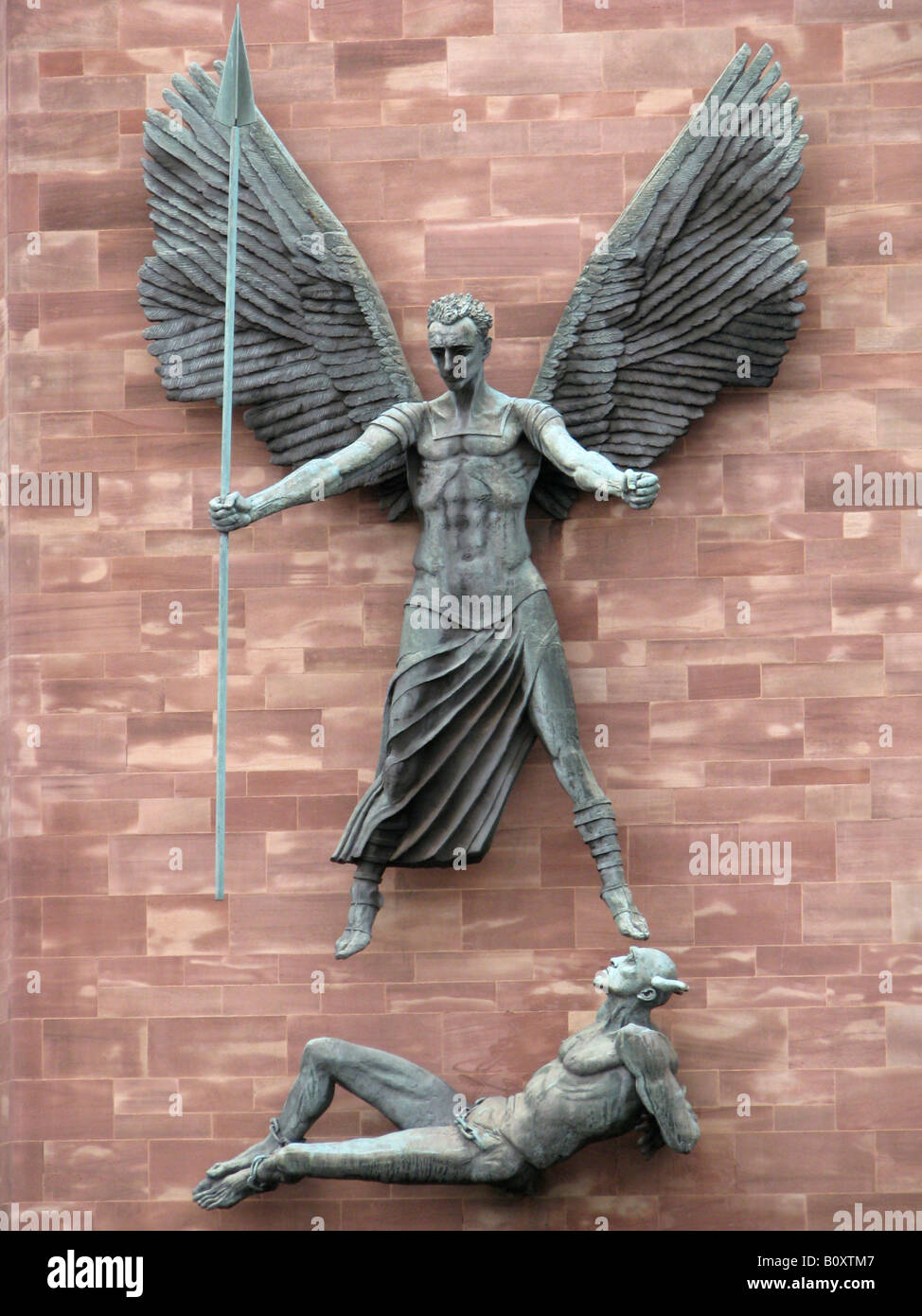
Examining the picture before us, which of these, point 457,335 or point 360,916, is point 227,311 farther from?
point 360,916

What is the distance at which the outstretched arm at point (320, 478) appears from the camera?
571 inches

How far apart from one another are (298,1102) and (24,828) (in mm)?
2506

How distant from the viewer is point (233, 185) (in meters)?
15.0

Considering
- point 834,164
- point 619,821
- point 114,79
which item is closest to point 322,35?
point 114,79

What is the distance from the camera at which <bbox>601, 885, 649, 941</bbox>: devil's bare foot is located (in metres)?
14.8

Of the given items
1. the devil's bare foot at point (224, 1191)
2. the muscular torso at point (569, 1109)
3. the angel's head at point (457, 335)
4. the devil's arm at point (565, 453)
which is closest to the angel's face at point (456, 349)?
the angel's head at point (457, 335)

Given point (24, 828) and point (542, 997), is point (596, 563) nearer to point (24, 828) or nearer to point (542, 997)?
point (542, 997)

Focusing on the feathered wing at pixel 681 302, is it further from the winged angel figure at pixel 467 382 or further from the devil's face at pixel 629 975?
the devil's face at pixel 629 975

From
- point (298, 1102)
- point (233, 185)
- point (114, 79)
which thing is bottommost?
point (298, 1102)

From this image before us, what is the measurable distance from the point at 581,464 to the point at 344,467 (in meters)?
1.44

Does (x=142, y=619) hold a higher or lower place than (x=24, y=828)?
higher

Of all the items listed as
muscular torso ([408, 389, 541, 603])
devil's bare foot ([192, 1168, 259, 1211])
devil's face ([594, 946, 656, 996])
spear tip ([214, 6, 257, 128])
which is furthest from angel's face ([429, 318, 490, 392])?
devil's bare foot ([192, 1168, 259, 1211])

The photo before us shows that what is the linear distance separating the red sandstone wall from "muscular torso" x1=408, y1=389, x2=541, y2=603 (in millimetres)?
521

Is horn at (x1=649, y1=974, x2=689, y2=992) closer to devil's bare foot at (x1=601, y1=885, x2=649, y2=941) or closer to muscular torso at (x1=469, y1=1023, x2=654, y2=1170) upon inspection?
muscular torso at (x1=469, y1=1023, x2=654, y2=1170)
